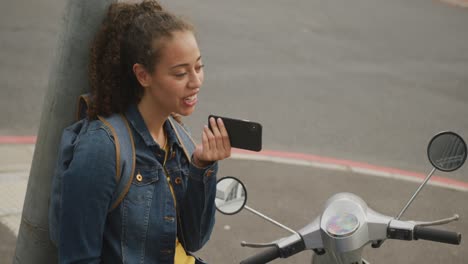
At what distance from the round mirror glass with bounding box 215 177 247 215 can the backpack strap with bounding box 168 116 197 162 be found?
0.17 metres

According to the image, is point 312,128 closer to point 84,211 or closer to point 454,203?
point 454,203

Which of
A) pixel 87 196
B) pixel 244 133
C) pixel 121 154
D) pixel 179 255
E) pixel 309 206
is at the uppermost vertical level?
pixel 244 133

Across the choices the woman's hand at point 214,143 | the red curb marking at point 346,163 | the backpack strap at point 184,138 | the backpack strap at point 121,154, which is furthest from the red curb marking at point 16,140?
the woman's hand at point 214,143

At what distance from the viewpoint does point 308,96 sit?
8633 mm

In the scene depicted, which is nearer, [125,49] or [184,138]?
[125,49]

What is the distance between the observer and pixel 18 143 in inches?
250

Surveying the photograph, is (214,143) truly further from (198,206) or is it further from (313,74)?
(313,74)

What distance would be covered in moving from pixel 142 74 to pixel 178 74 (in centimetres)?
13

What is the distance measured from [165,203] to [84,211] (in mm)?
324

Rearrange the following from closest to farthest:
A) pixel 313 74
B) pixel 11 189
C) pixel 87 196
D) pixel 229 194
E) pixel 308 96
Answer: pixel 87 196 → pixel 229 194 → pixel 11 189 → pixel 308 96 → pixel 313 74

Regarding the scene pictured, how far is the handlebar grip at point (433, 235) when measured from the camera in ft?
8.18

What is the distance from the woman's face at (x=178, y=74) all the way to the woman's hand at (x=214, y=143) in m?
0.14

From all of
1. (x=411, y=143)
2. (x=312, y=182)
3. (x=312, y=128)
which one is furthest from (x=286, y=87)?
(x=312, y=182)

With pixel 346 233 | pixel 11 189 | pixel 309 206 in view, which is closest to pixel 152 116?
pixel 346 233
